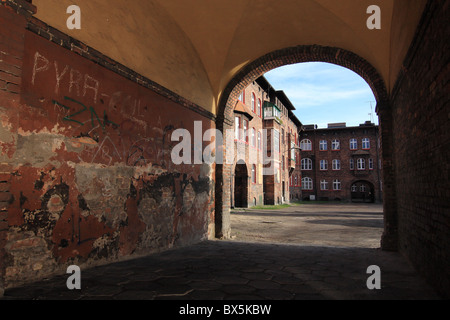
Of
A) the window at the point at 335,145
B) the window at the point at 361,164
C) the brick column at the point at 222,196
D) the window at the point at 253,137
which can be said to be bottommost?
the brick column at the point at 222,196

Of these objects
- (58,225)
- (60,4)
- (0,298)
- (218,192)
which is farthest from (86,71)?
(218,192)

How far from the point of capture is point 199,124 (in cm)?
695

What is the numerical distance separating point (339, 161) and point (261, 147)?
718 inches

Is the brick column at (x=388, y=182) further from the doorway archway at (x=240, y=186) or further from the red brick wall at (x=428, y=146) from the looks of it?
the doorway archway at (x=240, y=186)

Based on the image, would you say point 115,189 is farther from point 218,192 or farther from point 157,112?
point 218,192

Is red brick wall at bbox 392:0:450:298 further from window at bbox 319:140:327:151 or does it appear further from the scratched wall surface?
window at bbox 319:140:327:151

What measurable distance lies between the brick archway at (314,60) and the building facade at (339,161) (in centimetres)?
3431

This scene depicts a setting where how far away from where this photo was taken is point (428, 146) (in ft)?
11.1

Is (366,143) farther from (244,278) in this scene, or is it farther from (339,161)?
(244,278)

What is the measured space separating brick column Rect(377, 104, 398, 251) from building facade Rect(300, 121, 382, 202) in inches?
1363

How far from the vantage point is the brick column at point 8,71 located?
9.39 ft

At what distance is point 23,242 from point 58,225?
17.1 inches

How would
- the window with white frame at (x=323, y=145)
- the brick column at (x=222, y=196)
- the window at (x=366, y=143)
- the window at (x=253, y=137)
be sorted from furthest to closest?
1. the window with white frame at (x=323, y=145)
2. the window at (x=366, y=143)
3. the window at (x=253, y=137)
4. the brick column at (x=222, y=196)

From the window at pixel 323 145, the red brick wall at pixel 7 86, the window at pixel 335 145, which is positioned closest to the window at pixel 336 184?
the window at pixel 335 145
